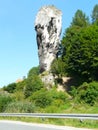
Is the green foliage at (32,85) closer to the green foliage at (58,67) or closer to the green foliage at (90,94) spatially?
the green foliage at (58,67)

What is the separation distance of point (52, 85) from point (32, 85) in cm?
466

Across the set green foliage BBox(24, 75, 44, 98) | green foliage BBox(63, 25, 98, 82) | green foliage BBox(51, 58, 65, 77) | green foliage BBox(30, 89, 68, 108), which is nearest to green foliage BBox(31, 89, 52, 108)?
green foliage BBox(30, 89, 68, 108)

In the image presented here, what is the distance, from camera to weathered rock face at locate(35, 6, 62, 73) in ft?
302

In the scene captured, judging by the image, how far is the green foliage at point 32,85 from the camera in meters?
80.7

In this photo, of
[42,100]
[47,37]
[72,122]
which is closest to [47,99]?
[42,100]

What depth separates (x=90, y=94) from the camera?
64562mm

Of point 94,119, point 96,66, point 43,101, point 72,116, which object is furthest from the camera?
point 96,66

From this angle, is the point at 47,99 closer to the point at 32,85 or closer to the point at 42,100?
the point at 42,100

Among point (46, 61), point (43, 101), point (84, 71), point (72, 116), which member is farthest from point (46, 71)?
point (72, 116)

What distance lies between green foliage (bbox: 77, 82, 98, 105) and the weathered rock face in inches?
894

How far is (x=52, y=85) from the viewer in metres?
84.2

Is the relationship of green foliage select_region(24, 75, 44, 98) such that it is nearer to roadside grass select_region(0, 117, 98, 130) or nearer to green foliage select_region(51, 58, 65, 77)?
green foliage select_region(51, 58, 65, 77)

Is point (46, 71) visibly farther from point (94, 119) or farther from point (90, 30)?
point (94, 119)

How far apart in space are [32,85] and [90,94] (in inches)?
747
